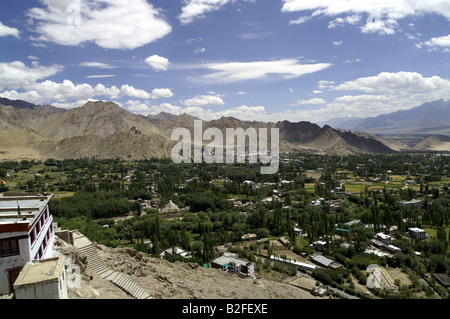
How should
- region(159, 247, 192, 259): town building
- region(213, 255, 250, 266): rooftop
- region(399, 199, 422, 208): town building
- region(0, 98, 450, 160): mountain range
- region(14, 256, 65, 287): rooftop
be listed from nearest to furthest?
region(14, 256, 65, 287): rooftop < region(213, 255, 250, 266): rooftop < region(159, 247, 192, 259): town building < region(399, 199, 422, 208): town building < region(0, 98, 450, 160): mountain range

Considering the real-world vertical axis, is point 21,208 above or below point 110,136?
below

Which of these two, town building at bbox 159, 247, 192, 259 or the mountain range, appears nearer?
town building at bbox 159, 247, 192, 259

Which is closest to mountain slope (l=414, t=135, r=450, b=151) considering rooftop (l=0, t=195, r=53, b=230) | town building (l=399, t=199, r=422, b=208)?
town building (l=399, t=199, r=422, b=208)

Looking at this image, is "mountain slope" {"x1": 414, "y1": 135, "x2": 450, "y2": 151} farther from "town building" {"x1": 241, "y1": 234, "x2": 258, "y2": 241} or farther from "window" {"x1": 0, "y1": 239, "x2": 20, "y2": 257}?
"window" {"x1": 0, "y1": 239, "x2": 20, "y2": 257}

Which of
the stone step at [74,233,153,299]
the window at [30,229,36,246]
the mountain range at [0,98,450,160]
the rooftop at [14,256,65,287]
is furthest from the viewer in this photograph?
the mountain range at [0,98,450,160]

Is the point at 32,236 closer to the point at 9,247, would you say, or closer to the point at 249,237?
the point at 9,247

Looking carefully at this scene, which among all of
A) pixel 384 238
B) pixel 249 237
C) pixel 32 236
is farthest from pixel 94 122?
pixel 32 236
